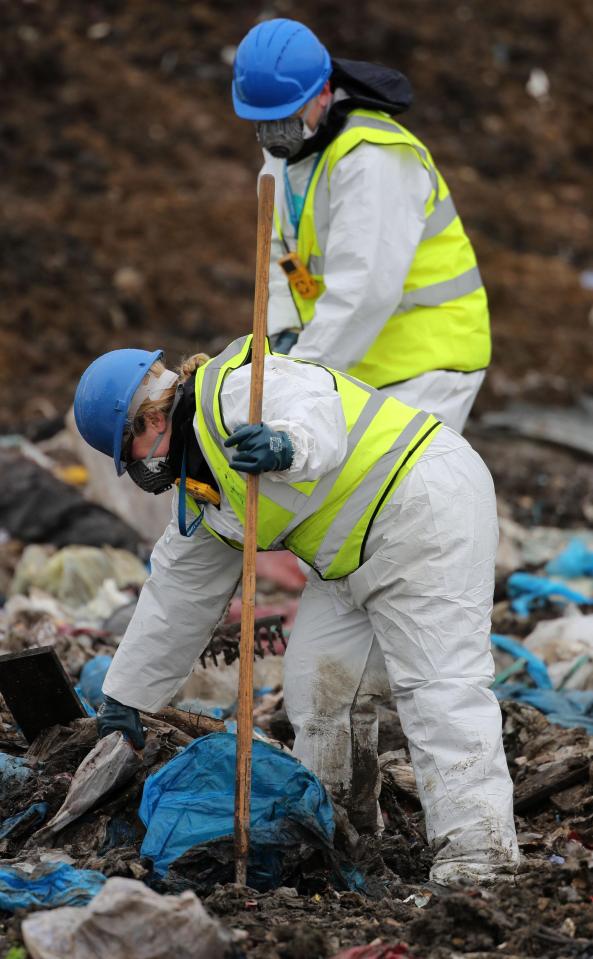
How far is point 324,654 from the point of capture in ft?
13.3

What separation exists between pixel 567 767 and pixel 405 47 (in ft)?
45.8

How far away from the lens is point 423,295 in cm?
507

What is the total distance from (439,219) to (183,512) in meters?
1.89

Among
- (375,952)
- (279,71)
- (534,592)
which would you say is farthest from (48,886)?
(534,592)

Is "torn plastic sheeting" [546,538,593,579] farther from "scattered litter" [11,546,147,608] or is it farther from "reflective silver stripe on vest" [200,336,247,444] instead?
"reflective silver stripe on vest" [200,336,247,444]

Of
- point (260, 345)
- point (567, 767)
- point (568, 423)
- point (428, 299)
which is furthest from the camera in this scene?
point (568, 423)

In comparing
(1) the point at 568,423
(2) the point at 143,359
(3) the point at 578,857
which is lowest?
(1) the point at 568,423

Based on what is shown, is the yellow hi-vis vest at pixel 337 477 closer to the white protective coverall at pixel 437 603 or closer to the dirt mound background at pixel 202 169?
the white protective coverall at pixel 437 603

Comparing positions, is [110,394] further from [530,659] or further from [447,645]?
[530,659]

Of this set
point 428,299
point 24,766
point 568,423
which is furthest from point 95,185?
point 24,766

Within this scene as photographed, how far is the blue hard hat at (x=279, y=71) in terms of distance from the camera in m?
4.82

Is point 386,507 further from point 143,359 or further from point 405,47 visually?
point 405,47

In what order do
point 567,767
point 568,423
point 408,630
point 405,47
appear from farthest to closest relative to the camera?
point 405,47, point 568,423, point 567,767, point 408,630

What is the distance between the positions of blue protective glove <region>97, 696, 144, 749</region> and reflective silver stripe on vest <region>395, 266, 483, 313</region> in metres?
1.86
